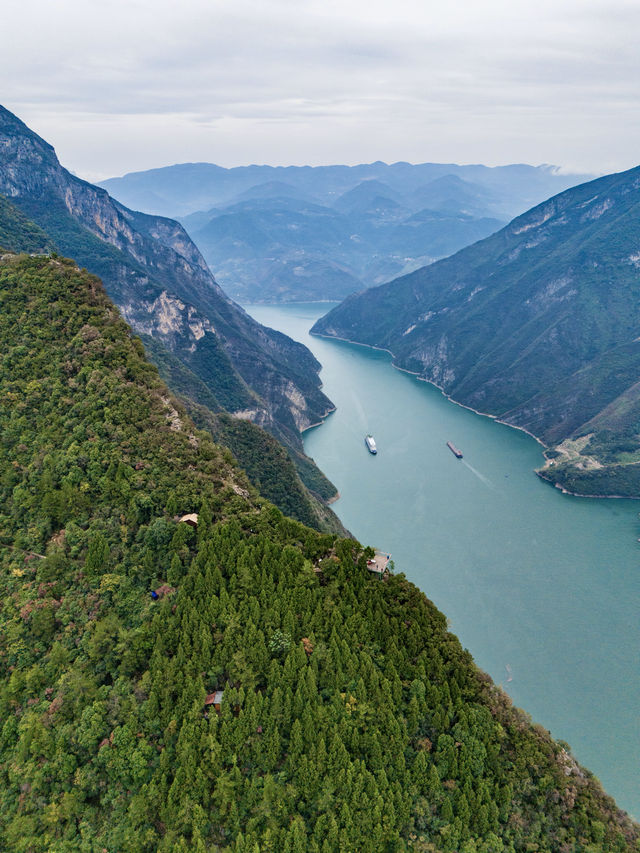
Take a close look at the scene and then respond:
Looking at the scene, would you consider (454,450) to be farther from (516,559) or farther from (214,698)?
(214,698)

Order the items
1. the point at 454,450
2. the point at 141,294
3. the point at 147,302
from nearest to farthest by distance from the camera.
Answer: the point at 454,450 → the point at 147,302 → the point at 141,294

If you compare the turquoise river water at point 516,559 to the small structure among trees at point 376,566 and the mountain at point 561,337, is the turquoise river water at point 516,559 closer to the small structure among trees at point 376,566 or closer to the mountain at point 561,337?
the mountain at point 561,337

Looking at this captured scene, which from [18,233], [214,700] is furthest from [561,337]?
[214,700]

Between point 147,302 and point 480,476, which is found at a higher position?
point 147,302

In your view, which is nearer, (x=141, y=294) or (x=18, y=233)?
(x=18, y=233)

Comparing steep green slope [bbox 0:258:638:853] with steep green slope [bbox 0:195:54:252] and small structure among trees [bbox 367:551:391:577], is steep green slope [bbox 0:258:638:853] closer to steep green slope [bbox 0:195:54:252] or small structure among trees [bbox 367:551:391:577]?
small structure among trees [bbox 367:551:391:577]
